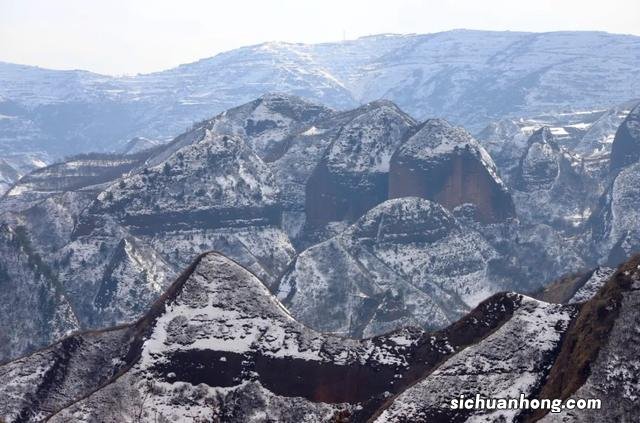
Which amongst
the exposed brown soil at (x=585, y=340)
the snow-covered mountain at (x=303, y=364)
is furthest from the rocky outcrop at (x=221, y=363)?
the exposed brown soil at (x=585, y=340)

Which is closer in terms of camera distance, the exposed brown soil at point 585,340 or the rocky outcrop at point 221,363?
the exposed brown soil at point 585,340

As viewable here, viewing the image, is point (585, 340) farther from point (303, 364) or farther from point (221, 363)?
point (221, 363)

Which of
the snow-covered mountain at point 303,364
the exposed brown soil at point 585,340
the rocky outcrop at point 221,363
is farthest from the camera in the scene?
the rocky outcrop at point 221,363

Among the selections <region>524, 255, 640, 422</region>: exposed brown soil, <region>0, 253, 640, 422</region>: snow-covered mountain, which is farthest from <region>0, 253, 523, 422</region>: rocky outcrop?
<region>524, 255, 640, 422</region>: exposed brown soil

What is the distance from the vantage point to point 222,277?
120500mm

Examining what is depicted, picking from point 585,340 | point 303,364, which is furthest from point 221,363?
point 585,340

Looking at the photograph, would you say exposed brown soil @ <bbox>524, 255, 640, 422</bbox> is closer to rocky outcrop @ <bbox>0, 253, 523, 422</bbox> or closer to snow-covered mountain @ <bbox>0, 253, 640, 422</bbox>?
snow-covered mountain @ <bbox>0, 253, 640, 422</bbox>

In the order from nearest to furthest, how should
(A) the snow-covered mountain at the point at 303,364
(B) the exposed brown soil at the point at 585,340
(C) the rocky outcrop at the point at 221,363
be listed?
(B) the exposed brown soil at the point at 585,340 → (A) the snow-covered mountain at the point at 303,364 → (C) the rocky outcrop at the point at 221,363

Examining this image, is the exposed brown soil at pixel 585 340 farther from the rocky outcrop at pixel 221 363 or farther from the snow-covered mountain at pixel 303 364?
the rocky outcrop at pixel 221 363

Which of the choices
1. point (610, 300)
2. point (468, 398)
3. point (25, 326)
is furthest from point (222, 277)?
point (25, 326)

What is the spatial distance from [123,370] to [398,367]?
97.5 ft

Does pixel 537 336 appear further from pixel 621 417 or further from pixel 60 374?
pixel 60 374

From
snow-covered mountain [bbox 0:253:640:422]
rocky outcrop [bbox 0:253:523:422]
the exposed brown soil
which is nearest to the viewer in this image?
the exposed brown soil

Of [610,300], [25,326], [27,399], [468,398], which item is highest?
[610,300]
